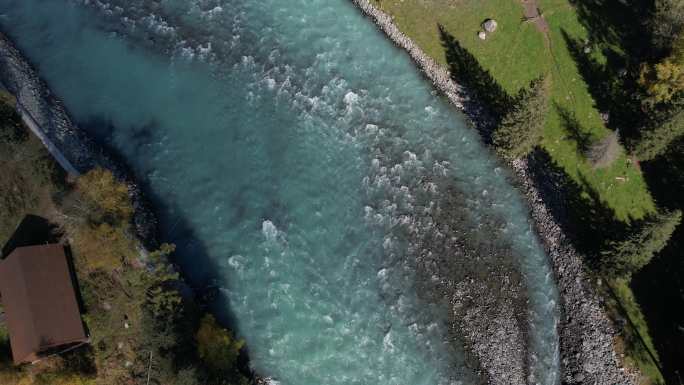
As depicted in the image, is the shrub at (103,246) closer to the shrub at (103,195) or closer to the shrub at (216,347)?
the shrub at (103,195)

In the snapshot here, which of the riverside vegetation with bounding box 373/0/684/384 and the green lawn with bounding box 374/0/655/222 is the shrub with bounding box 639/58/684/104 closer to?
the riverside vegetation with bounding box 373/0/684/384

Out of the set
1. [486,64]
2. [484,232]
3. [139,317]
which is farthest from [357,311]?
[486,64]

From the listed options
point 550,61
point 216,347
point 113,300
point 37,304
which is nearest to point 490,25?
point 550,61

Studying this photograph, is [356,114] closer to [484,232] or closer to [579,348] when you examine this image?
[484,232]

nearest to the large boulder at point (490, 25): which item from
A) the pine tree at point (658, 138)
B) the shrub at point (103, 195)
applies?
the pine tree at point (658, 138)

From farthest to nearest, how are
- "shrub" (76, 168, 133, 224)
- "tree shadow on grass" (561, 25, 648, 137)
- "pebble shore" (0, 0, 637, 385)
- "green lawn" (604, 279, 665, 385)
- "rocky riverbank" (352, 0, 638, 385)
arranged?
"tree shadow on grass" (561, 25, 648, 137), "pebble shore" (0, 0, 637, 385), "rocky riverbank" (352, 0, 638, 385), "shrub" (76, 168, 133, 224), "green lawn" (604, 279, 665, 385)

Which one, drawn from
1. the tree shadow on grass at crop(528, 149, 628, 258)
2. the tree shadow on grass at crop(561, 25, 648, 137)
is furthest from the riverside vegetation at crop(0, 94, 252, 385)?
the tree shadow on grass at crop(561, 25, 648, 137)
